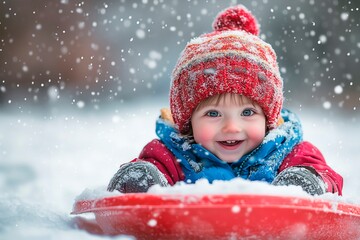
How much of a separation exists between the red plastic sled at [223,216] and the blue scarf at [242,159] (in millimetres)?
499

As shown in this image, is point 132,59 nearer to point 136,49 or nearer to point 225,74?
point 136,49

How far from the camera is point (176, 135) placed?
189cm

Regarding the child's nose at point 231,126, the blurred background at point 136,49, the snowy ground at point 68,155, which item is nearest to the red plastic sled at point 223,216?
the snowy ground at point 68,155

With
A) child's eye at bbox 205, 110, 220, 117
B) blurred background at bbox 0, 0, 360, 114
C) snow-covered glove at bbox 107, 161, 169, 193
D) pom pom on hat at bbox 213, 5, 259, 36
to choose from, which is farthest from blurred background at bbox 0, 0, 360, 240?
snow-covered glove at bbox 107, 161, 169, 193

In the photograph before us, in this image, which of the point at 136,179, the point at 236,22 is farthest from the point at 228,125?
the point at 236,22

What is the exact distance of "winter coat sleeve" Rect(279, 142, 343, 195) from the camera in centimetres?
164

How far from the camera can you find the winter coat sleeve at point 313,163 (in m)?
1.64

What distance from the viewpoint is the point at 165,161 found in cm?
181

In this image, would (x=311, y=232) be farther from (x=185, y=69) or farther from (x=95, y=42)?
(x=95, y=42)

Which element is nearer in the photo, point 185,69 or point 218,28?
point 185,69

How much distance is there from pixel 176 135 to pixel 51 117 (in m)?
2.67

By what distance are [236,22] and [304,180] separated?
0.83 metres

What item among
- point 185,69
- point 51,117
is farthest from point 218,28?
point 51,117

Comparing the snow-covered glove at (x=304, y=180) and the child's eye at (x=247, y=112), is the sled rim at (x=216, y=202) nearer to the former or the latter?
the snow-covered glove at (x=304, y=180)
